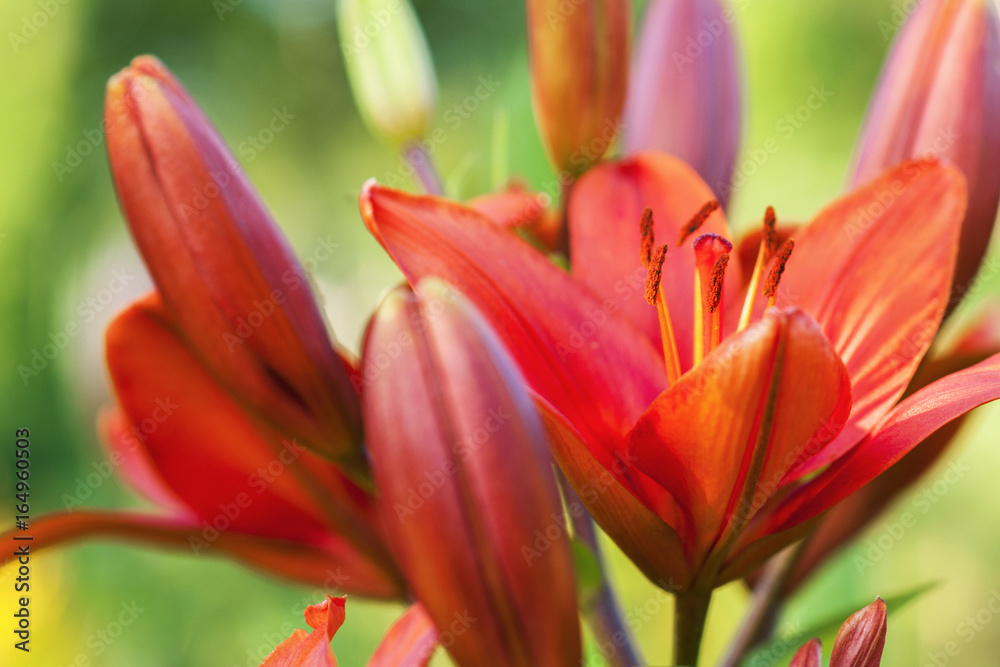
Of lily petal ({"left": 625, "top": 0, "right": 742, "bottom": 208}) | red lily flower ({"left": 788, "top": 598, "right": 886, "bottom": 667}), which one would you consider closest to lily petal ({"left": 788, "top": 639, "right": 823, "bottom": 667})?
red lily flower ({"left": 788, "top": 598, "right": 886, "bottom": 667})

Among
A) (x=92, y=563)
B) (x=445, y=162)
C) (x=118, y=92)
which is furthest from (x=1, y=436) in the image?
(x=118, y=92)

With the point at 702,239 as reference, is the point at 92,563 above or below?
below

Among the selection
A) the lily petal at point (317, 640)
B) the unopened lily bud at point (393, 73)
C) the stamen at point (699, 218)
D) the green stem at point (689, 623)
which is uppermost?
the unopened lily bud at point (393, 73)

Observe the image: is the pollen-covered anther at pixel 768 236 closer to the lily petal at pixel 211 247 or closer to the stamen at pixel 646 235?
the stamen at pixel 646 235

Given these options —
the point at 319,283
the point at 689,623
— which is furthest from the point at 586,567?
the point at 319,283

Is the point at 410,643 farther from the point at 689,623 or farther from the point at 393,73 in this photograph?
the point at 393,73

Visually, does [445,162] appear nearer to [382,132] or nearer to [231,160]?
[382,132]

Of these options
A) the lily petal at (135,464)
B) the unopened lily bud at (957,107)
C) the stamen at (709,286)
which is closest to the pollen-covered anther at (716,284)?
the stamen at (709,286)
